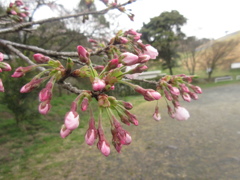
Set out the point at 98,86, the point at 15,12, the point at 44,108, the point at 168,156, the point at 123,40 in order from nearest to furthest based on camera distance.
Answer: the point at 98,86
the point at 44,108
the point at 123,40
the point at 15,12
the point at 168,156

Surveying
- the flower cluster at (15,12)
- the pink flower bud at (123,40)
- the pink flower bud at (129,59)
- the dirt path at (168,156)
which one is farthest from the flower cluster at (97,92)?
the dirt path at (168,156)

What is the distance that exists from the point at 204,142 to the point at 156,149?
1545mm

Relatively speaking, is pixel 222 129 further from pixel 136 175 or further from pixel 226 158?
pixel 136 175

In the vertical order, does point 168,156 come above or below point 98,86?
below

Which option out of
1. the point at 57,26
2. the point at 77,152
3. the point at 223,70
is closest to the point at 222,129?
the point at 77,152

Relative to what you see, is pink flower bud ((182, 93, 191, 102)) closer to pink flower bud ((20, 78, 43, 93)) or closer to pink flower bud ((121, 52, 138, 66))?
pink flower bud ((121, 52, 138, 66))

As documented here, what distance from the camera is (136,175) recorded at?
13.8 ft

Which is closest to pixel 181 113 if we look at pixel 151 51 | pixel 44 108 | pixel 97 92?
pixel 151 51

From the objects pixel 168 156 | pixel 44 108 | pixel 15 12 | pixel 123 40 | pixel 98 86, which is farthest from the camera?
pixel 168 156

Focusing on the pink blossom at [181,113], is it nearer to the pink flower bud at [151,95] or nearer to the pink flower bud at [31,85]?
the pink flower bud at [151,95]

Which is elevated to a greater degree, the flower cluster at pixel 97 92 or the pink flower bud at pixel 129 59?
the pink flower bud at pixel 129 59

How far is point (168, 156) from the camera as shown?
16.6 ft

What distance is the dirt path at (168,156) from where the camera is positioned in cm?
418

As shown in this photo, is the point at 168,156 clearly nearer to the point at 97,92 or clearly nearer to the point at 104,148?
the point at 104,148
